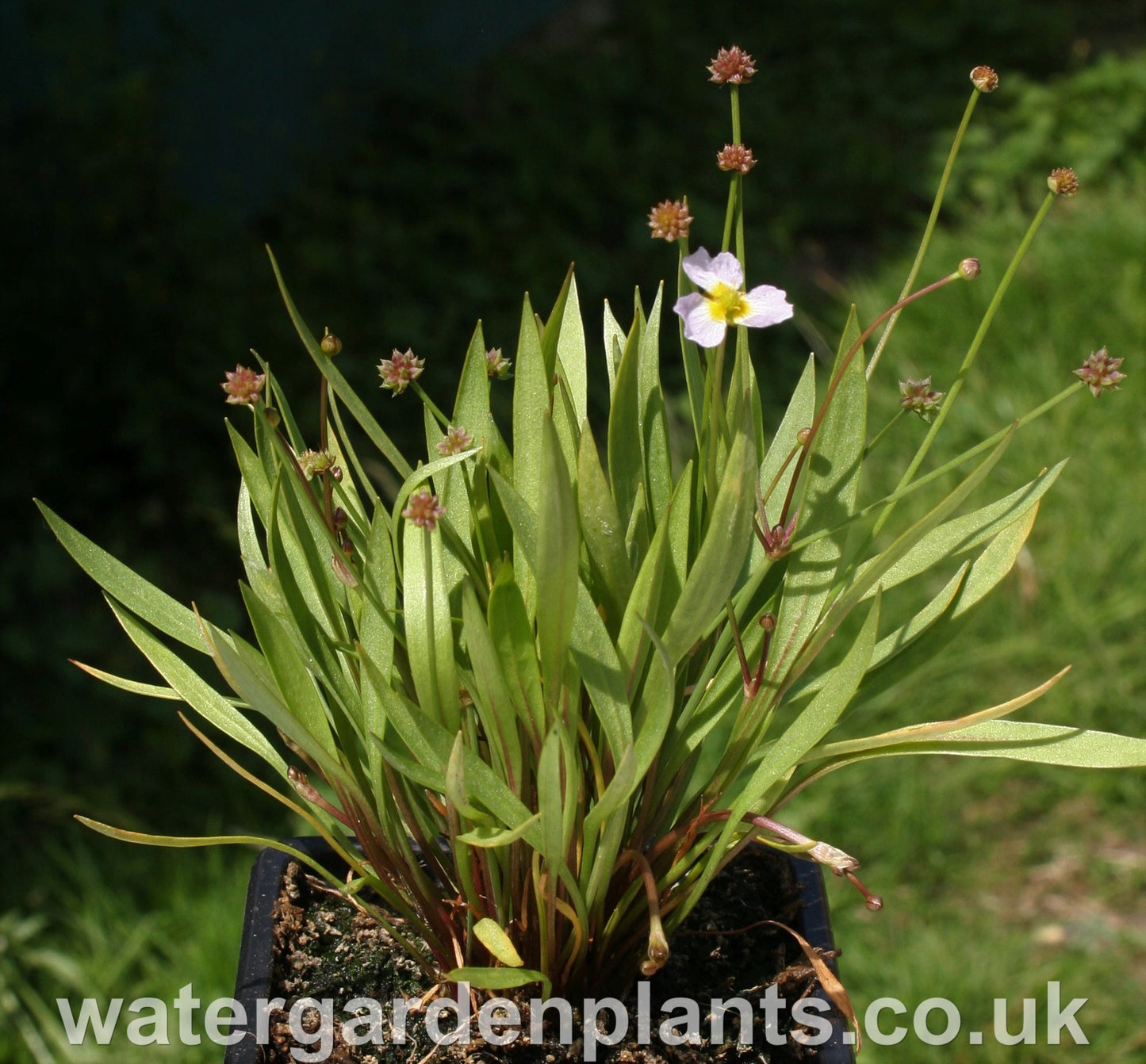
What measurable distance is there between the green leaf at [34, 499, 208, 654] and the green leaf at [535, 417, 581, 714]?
0.20 meters

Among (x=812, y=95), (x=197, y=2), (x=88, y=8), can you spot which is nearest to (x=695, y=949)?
(x=88, y=8)

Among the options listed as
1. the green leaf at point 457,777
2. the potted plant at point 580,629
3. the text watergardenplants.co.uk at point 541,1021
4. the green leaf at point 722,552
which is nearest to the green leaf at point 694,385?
the potted plant at point 580,629

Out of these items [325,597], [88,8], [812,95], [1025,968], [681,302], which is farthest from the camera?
[812,95]

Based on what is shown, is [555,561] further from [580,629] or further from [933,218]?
[933,218]

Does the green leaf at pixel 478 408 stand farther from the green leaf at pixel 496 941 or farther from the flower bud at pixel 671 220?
the green leaf at pixel 496 941

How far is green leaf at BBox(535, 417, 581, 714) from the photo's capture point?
0.55 meters

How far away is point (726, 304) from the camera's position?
2.02 feet

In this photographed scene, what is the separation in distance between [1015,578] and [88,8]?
1.85 metres

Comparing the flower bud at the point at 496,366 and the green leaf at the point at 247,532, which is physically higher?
the flower bud at the point at 496,366

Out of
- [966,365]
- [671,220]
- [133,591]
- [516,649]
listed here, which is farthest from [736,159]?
[133,591]

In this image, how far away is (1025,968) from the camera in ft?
4.79

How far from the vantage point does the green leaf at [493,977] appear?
0.61m

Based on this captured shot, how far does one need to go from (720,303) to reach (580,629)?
0.17 metres

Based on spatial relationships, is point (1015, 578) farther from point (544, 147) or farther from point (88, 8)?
→ point (88, 8)
